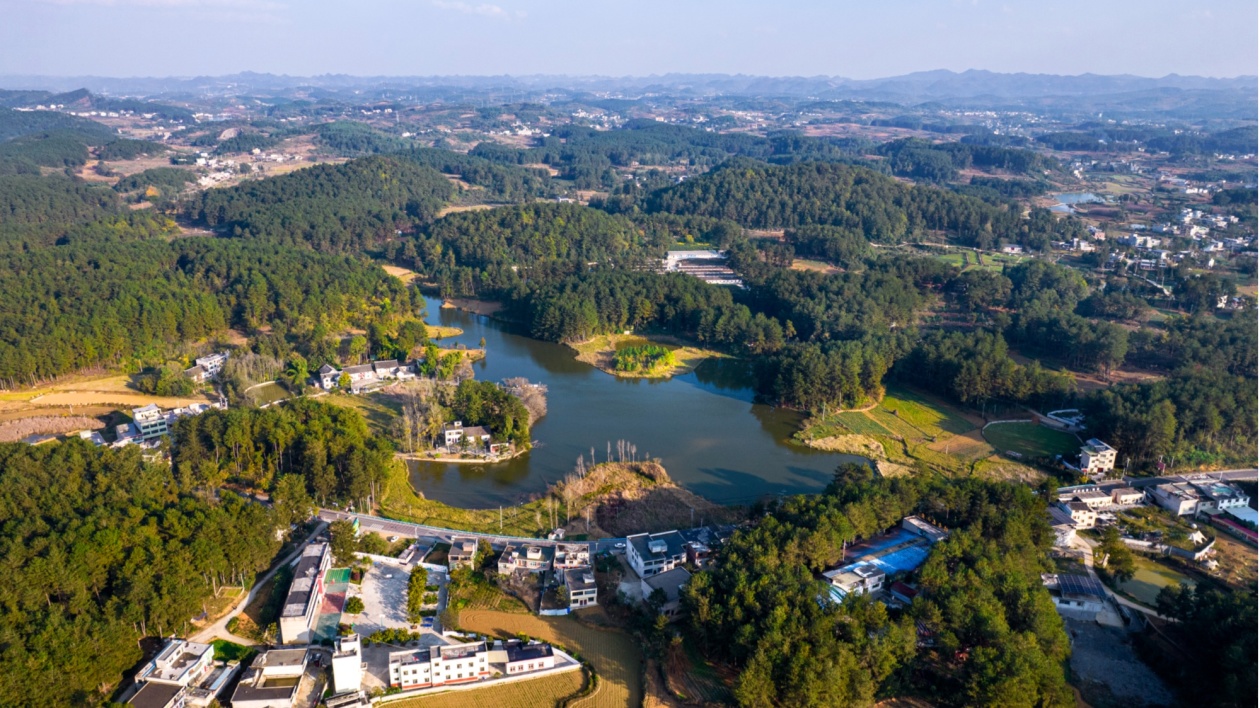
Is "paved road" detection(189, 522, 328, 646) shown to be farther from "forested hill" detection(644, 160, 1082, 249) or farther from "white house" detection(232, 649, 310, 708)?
"forested hill" detection(644, 160, 1082, 249)

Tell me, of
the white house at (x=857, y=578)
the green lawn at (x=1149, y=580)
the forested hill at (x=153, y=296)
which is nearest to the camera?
the white house at (x=857, y=578)

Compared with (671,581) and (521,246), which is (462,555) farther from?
(521,246)

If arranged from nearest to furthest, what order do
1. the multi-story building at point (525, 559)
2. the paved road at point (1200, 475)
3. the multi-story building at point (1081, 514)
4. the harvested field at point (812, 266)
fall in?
the multi-story building at point (525, 559), the multi-story building at point (1081, 514), the paved road at point (1200, 475), the harvested field at point (812, 266)

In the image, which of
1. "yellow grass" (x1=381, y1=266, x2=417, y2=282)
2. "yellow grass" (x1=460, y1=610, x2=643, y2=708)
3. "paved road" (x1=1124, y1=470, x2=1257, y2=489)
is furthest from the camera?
"yellow grass" (x1=381, y1=266, x2=417, y2=282)

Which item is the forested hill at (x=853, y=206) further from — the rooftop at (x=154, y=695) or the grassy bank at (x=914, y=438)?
the rooftop at (x=154, y=695)

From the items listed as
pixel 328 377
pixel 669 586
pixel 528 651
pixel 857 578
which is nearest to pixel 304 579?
pixel 528 651

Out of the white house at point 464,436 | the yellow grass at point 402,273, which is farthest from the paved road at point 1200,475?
the yellow grass at point 402,273

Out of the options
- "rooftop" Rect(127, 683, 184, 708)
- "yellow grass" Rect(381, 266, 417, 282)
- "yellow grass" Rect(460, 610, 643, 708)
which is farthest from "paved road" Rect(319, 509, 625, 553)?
"yellow grass" Rect(381, 266, 417, 282)
